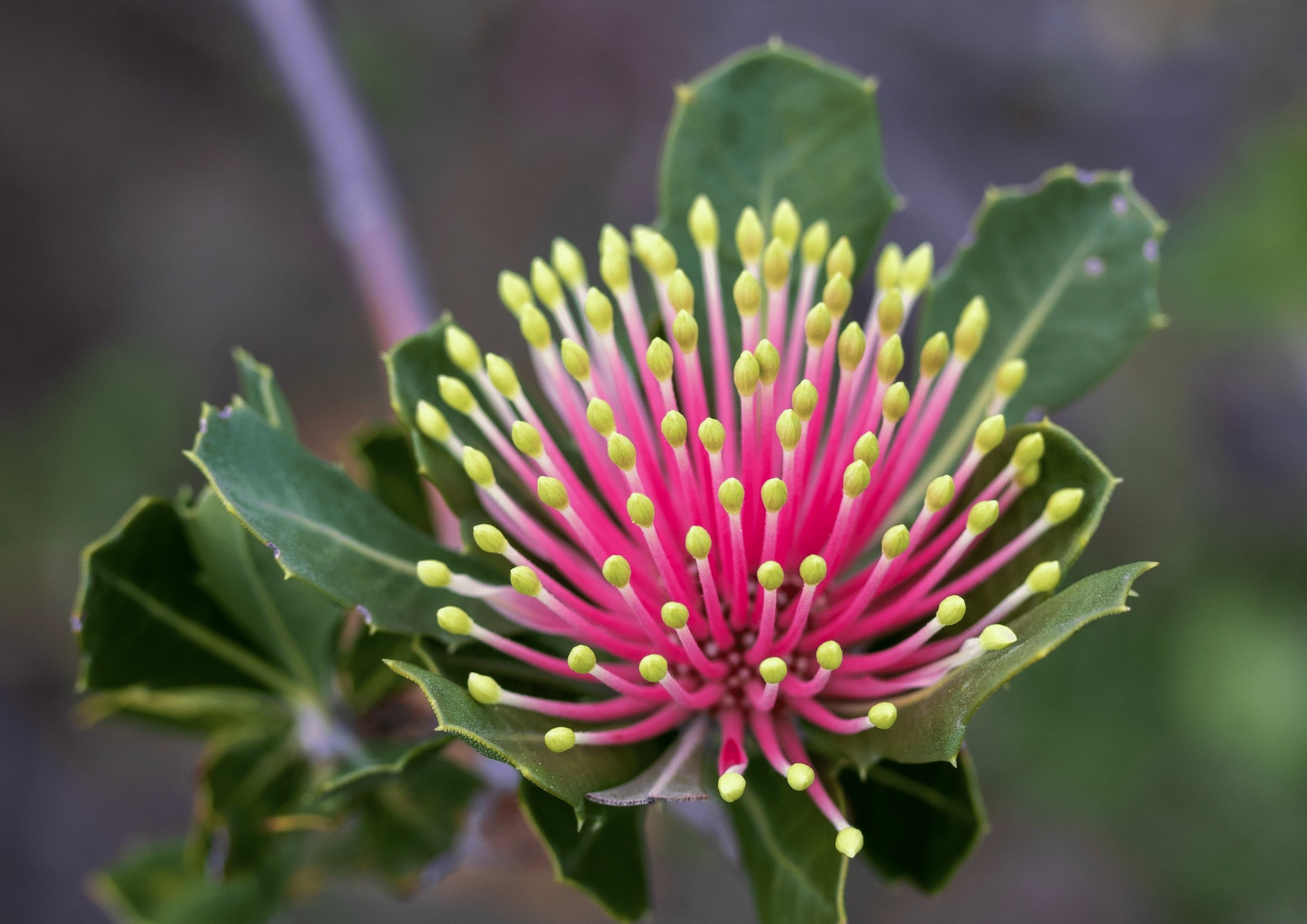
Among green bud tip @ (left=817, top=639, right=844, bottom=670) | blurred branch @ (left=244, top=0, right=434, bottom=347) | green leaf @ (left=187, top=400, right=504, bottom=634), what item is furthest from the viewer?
blurred branch @ (left=244, top=0, right=434, bottom=347)

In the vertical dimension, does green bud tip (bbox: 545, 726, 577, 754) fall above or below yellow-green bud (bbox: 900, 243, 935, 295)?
below

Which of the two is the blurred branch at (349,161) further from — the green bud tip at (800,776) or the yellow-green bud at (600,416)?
the green bud tip at (800,776)

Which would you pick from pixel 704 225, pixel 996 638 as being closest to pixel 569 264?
pixel 704 225

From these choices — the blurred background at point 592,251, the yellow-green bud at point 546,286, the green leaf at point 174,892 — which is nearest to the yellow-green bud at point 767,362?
the yellow-green bud at point 546,286

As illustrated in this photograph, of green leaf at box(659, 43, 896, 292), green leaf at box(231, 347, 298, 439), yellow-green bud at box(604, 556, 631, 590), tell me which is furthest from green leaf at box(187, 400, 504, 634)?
green leaf at box(659, 43, 896, 292)

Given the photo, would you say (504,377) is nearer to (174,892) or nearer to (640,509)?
(640,509)

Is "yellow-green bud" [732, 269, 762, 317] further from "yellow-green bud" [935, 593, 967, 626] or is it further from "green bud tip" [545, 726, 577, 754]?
"green bud tip" [545, 726, 577, 754]
